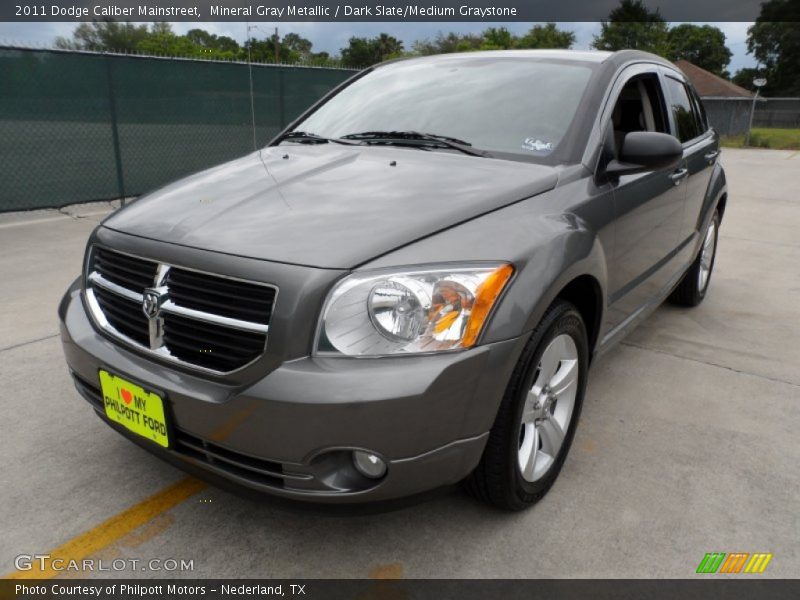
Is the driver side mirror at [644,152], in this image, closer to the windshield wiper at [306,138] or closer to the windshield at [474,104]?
the windshield at [474,104]

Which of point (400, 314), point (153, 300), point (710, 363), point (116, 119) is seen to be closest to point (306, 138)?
point (153, 300)

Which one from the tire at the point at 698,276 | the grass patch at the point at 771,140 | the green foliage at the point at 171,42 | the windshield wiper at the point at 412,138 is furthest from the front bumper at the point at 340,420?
the green foliage at the point at 171,42

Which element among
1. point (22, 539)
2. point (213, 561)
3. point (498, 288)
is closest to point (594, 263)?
point (498, 288)

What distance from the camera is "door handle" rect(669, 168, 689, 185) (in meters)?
3.48

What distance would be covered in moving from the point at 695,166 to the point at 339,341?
3.07 m

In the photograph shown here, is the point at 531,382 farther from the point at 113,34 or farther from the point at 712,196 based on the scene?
the point at 113,34

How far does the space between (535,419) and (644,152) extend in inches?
47.4

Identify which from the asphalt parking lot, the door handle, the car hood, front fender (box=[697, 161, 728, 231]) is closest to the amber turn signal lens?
the car hood

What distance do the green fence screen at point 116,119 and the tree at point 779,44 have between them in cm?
7343

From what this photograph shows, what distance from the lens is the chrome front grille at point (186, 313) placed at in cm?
186

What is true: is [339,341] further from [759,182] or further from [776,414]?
A: [759,182]

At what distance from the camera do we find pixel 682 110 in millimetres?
4023

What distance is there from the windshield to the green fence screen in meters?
4.16

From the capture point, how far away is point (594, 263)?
2.43m
